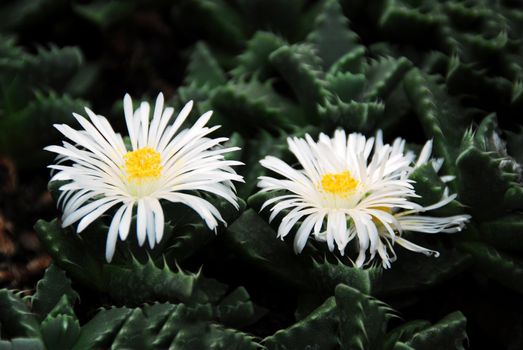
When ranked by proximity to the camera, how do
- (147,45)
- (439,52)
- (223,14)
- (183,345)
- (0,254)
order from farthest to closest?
(147,45), (223,14), (439,52), (0,254), (183,345)

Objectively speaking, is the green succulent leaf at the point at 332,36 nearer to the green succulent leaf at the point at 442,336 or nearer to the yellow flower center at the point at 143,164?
the yellow flower center at the point at 143,164

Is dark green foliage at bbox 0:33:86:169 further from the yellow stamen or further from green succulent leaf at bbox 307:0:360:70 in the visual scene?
the yellow stamen

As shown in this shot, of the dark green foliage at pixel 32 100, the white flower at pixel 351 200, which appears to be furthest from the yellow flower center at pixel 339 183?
the dark green foliage at pixel 32 100

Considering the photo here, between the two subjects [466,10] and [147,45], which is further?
[147,45]

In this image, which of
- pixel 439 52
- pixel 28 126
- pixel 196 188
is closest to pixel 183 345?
pixel 196 188

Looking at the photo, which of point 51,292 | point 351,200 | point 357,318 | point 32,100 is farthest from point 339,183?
point 32,100

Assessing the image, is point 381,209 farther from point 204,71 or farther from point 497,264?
point 204,71

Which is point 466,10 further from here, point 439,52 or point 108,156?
point 108,156
